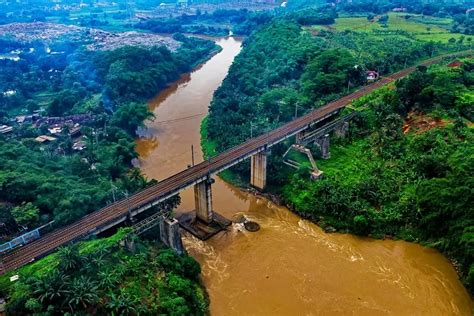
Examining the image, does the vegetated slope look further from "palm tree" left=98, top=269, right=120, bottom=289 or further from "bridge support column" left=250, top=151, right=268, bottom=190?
"palm tree" left=98, top=269, right=120, bottom=289

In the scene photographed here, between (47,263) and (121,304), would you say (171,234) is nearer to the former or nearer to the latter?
(121,304)

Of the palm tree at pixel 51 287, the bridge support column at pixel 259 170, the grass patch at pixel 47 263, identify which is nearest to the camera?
the palm tree at pixel 51 287

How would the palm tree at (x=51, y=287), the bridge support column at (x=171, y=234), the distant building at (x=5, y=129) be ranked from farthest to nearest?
the distant building at (x=5, y=129), the bridge support column at (x=171, y=234), the palm tree at (x=51, y=287)

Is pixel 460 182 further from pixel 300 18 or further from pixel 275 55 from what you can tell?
pixel 300 18

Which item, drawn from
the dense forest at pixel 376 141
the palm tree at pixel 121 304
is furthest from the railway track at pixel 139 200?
the palm tree at pixel 121 304

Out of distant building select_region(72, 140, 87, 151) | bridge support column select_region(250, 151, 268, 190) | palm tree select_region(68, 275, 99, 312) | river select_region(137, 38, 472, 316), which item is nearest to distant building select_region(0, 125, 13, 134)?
distant building select_region(72, 140, 87, 151)

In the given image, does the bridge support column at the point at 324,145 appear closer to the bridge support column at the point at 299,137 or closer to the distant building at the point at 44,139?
the bridge support column at the point at 299,137
